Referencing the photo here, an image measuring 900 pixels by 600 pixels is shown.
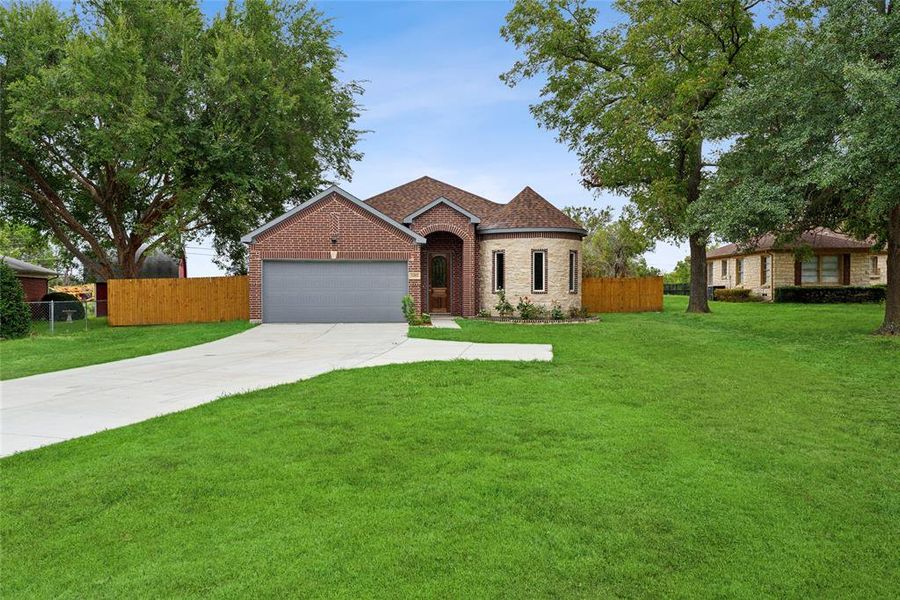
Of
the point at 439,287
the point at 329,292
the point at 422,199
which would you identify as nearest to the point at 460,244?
the point at 439,287

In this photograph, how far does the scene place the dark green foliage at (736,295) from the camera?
36.1 m

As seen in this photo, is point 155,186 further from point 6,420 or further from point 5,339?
point 6,420

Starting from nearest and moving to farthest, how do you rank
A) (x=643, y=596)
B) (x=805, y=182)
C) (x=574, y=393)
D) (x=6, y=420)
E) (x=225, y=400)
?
(x=643, y=596)
(x=6, y=420)
(x=225, y=400)
(x=574, y=393)
(x=805, y=182)

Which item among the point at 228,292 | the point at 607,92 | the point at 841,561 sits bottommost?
the point at 841,561

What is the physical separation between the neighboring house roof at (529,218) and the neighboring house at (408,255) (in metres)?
0.05

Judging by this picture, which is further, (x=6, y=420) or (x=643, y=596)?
(x=6, y=420)

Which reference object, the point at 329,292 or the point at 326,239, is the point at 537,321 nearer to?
the point at 329,292

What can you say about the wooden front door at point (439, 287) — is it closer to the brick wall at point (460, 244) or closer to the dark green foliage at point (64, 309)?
the brick wall at point (460, 244)

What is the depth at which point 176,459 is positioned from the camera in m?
5.45

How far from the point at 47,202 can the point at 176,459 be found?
25.5m

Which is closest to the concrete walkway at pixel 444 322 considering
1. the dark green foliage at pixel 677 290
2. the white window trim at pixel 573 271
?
the white window trim at pixel 573 271

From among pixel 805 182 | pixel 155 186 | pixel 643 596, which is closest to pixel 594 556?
pixel 643 596

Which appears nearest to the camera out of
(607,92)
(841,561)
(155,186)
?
(841,561)

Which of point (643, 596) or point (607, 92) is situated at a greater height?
point (607, 92)
